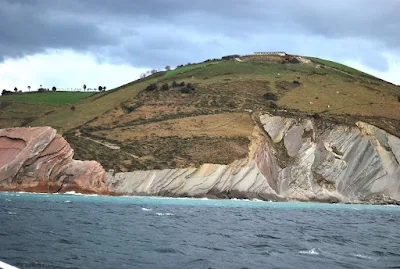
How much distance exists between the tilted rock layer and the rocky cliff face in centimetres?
19

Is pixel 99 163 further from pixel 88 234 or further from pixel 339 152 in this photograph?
pixel 88 234

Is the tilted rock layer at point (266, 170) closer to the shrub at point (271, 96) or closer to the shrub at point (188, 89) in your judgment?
the shrub at point (271, 96)

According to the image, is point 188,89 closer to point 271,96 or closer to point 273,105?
point 271,96

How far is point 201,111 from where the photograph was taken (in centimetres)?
14950

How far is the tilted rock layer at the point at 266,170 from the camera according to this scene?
10412 cm

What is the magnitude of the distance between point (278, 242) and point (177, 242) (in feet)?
23.7

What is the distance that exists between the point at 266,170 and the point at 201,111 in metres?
36.9

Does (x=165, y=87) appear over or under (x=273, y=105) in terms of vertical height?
over

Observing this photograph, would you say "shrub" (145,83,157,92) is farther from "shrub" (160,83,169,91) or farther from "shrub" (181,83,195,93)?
"shrub" (181,83,195,93)

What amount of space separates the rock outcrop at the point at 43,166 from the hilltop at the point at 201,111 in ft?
33.0

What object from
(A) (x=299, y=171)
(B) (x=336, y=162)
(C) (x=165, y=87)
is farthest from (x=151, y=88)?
(B) (x=336, y=162)

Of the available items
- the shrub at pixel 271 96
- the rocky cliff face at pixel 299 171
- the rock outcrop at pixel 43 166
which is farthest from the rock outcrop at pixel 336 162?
the rock outcrop at pixel 43 166

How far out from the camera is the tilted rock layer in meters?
104

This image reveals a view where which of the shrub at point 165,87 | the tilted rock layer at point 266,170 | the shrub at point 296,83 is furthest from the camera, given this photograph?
the shrub at point 296,83
